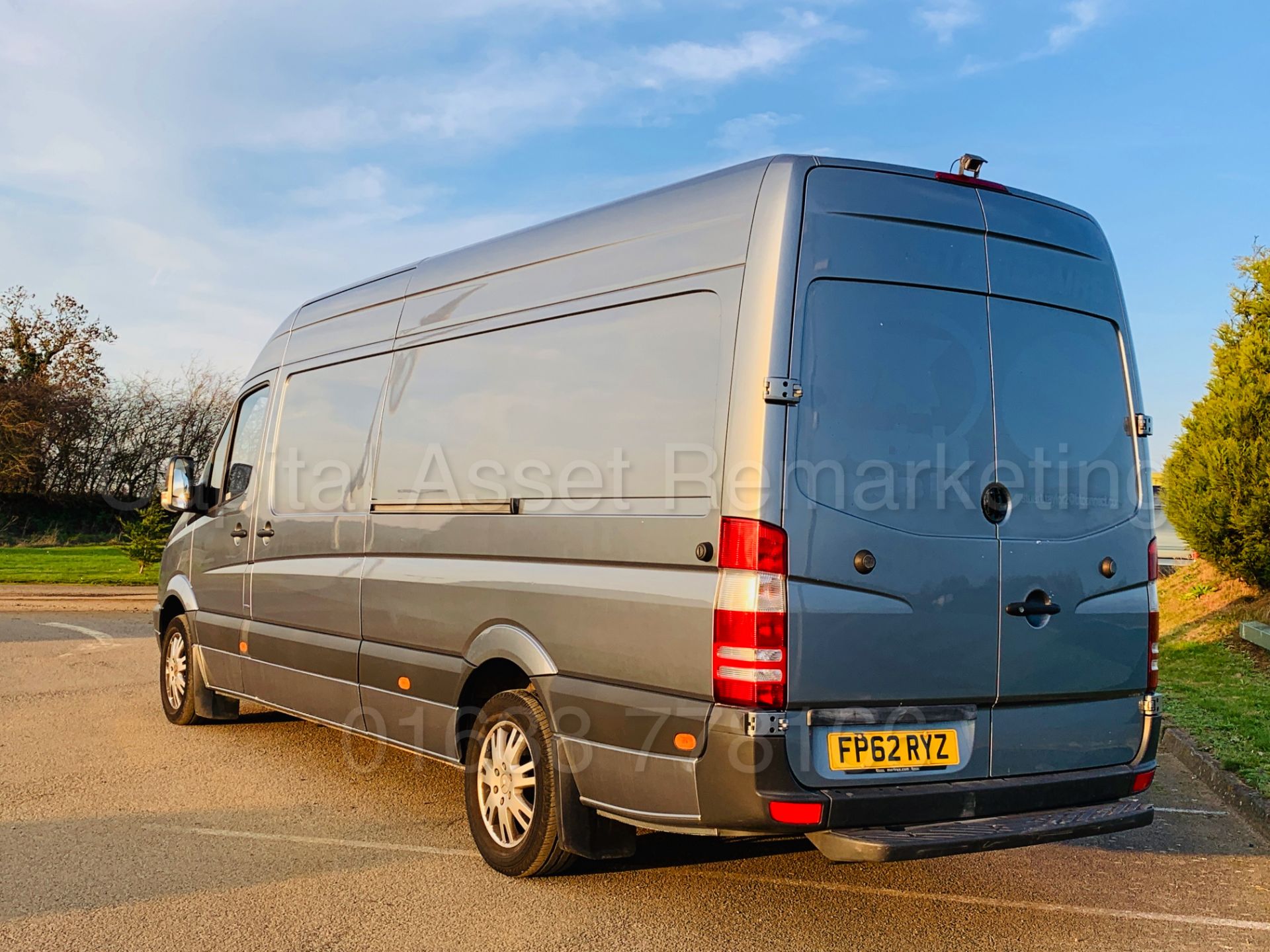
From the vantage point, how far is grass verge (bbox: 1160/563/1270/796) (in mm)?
7613

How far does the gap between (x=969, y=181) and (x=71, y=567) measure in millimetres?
21483

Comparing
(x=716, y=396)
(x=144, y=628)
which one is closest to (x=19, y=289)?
(x=144, y=628)

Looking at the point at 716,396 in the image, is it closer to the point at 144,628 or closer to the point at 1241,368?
the point at 1241,368

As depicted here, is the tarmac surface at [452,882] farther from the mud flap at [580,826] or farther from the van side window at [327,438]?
the van side window at [327,438]

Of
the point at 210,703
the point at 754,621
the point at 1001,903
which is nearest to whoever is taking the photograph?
the point at 754,621

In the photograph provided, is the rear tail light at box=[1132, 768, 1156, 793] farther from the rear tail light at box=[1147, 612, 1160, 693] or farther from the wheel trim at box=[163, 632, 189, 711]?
the wheel trim at box=[163, 632, 189, 711]

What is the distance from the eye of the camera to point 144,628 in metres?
14.2

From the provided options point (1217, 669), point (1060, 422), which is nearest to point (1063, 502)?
point (1060, 422)

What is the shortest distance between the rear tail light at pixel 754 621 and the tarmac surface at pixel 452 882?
3.14ft

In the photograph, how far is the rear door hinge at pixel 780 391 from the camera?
4.12 metres

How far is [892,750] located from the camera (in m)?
4.22

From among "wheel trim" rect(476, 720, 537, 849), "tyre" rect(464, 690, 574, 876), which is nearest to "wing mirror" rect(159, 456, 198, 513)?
"tyre" rect(464, 690, 574, 876)

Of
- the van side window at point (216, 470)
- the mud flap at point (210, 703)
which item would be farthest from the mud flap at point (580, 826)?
the van side window at point (216, 470)

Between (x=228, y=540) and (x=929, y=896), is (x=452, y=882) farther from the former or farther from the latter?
(x=228, y=540)
